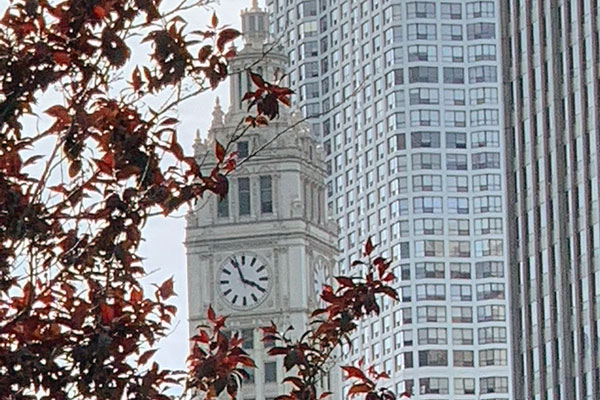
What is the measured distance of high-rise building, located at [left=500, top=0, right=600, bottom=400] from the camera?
387ft

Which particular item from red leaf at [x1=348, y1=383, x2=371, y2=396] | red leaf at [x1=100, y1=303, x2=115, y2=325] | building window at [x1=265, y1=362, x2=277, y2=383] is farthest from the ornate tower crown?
red leaf at [x1=100, y1=303, x2=115, y2=325]

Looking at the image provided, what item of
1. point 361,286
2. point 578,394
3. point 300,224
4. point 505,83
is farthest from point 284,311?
point 361,286

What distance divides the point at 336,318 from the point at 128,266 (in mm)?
2238

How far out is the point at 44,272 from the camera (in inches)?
744

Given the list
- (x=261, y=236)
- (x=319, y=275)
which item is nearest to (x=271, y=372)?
(x=261, y=236)

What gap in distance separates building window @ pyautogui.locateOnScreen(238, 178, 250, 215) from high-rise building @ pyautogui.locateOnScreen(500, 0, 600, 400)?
3937 centimetres

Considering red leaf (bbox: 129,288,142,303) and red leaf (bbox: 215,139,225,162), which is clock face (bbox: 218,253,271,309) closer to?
red leaf (bbox: 215,139,225,162)

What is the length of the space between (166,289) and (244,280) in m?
142

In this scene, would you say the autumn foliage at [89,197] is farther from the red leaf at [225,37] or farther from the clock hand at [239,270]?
the clock hand at [239,270]

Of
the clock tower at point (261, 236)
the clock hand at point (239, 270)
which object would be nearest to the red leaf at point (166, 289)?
the clock tower at point (261, 236)

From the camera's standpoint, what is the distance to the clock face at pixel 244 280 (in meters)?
159

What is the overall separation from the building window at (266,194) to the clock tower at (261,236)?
64mm

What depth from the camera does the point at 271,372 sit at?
160 meters

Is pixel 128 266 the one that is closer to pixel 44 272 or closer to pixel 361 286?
pixel 44 272
